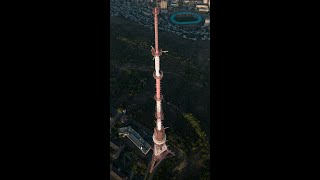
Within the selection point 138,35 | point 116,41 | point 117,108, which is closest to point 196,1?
point 138,35

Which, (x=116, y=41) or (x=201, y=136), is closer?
(x=201, y=136)

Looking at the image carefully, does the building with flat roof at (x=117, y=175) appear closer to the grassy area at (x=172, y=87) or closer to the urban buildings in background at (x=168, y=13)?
the grassy area at (x=172, y=87)

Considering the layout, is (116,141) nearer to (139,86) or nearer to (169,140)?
(169,140)

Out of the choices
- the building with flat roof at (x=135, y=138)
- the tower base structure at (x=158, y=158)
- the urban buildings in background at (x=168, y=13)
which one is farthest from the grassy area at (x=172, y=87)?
the urban buildings in background at (x=168, y=13)

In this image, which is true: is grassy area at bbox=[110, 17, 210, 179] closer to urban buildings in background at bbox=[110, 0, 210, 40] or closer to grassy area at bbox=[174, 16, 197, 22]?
urban buildings in background at bbox=[110, 0, 210, 40]

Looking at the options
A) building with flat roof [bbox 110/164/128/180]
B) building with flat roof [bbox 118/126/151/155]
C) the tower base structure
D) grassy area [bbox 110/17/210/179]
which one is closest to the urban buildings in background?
grassy area [bbox 110/17/210/179]

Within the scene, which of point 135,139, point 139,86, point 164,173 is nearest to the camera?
point 164,173

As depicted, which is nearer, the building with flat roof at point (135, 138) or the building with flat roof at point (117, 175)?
the building with flat roof at point (117, 175)

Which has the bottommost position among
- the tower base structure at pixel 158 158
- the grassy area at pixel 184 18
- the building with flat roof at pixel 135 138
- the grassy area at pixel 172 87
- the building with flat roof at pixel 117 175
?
the building with flat roof at pixel 117 175

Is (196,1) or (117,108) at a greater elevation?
(196,1)
